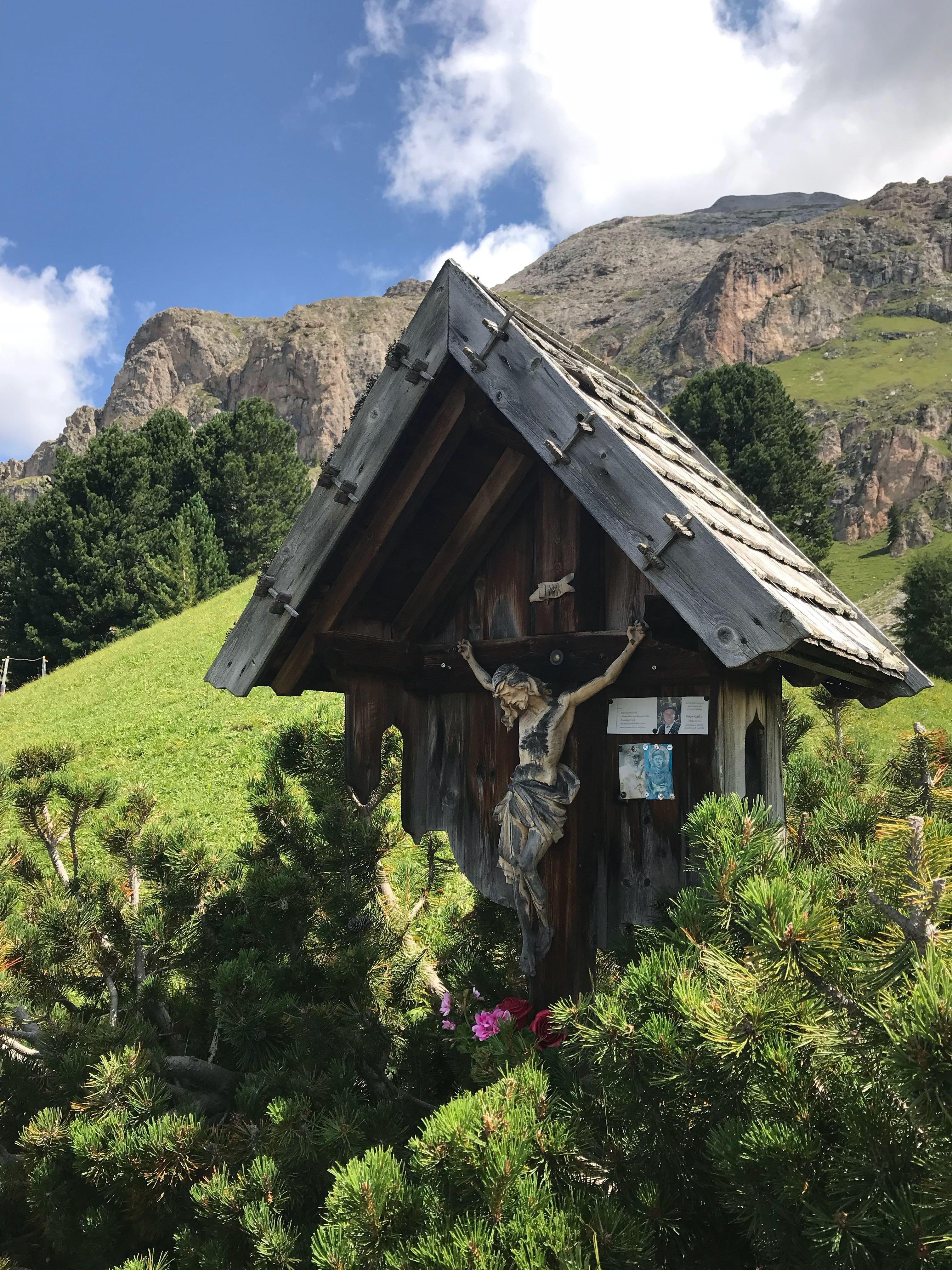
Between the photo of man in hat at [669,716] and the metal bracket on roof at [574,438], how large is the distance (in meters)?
0.92

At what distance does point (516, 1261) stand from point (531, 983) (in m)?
1.56

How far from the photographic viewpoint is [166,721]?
1686 centimetres

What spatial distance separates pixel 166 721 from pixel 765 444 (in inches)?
889

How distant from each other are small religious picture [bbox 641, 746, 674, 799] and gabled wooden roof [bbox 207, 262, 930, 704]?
22.4 inches

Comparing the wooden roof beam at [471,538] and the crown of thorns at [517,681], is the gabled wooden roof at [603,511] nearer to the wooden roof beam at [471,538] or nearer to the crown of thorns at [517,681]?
the wooden roof beam at [471,538]

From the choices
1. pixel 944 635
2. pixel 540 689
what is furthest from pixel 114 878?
pixel 944 635

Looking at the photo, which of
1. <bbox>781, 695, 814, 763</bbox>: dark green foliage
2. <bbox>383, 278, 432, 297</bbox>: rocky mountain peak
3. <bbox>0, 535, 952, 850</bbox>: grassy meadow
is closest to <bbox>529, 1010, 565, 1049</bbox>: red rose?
<bbox>781, 695, 814, 763</bbox>: dark green foliage

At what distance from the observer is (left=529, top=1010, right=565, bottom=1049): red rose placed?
2.74 m

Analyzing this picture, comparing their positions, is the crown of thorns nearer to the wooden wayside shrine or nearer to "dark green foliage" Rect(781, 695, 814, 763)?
the wooden wayside shrine

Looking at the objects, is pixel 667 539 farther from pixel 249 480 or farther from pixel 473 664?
pixel 249 480

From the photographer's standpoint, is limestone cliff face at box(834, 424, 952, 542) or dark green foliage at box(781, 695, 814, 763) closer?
dark green foliage at box(781, 695, 814, 763)

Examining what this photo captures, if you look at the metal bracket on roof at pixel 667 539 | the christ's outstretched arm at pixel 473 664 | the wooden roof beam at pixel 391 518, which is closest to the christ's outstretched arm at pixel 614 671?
the christ's outstretched arm at pixel 473 664

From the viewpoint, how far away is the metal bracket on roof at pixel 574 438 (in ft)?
8.64

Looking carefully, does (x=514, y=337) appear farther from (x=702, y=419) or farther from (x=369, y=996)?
(x=702, y=419)
